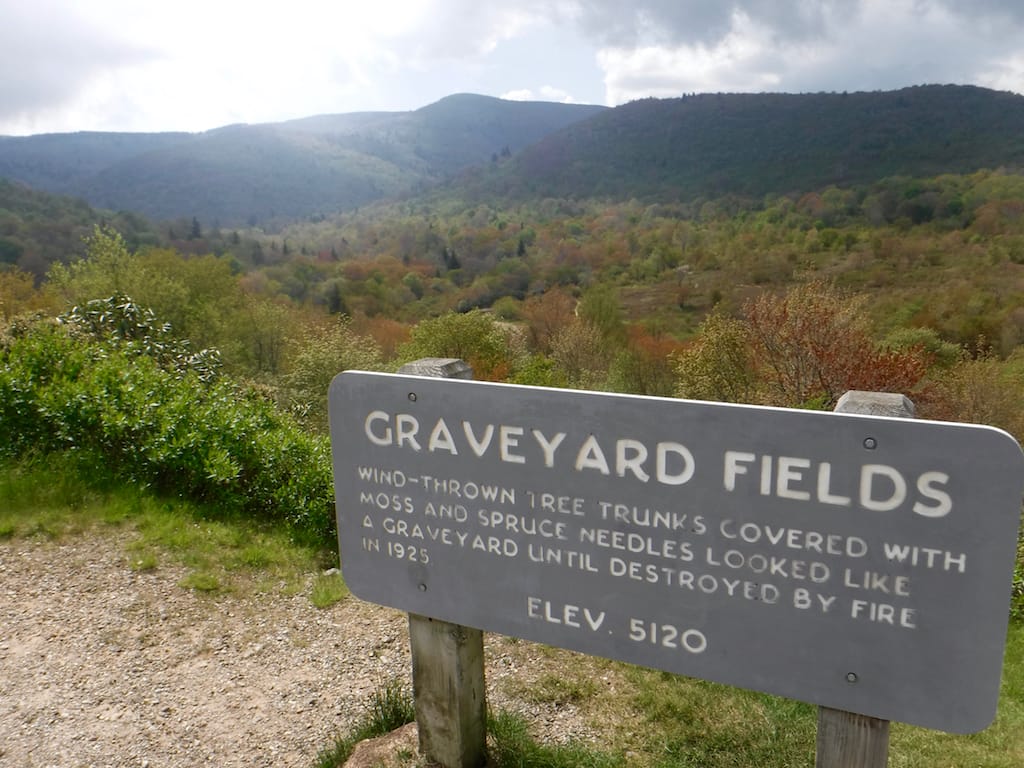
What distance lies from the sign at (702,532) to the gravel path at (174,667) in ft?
4.93

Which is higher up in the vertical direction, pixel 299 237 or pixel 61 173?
pixel 61 173

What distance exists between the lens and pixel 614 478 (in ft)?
7.03

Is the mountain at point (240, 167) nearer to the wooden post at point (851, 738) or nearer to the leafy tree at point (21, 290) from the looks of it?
the leafy tree at point (21, 290)

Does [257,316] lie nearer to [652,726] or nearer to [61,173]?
[652,726]

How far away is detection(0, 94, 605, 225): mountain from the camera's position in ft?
433

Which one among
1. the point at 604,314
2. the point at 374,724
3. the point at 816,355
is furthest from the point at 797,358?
the point at 604,314

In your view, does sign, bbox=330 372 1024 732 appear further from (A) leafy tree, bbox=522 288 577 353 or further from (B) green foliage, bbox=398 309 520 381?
(A) leafy tree, bbox=522 288 577 353

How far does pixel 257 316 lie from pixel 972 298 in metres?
38.3

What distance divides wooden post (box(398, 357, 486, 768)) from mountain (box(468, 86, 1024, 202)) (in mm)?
81461

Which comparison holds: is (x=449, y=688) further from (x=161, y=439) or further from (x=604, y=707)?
(x=161, y=439)

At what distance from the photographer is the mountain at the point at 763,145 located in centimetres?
7644

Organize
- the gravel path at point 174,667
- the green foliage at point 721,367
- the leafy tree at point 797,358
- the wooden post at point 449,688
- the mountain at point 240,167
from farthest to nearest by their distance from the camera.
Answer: the mountain at point 240,167 < the green foliage at point 721,367 < the leafy tree at point 797,358 < the gravel path at point 174,667 < the wooden post at point 449,688

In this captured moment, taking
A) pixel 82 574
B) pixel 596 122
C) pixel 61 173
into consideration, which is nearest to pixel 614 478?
pixel 82 574

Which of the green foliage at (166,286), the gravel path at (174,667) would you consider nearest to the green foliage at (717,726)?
the gravel path at (174,667)
